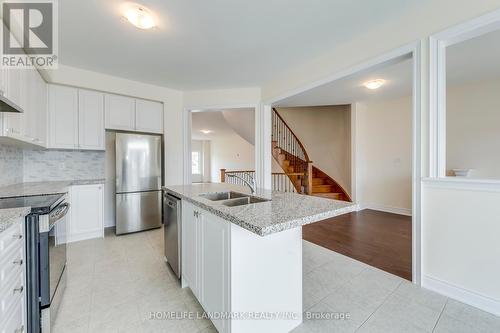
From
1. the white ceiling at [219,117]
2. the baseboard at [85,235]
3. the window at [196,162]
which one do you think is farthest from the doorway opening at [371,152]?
the window at [196,162]

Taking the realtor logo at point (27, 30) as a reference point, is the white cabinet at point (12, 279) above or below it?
below

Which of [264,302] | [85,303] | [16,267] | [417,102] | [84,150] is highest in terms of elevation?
[417,102]

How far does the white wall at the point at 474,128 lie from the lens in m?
3.63

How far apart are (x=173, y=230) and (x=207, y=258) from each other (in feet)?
2.62

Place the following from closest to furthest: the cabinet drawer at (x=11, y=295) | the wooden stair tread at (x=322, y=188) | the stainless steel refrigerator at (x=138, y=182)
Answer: the cabinet drawer at (x=11, y=295), the stainless steel refrigerator at (x=138, y=182), the wooden stair tread at (x=322, y=188)

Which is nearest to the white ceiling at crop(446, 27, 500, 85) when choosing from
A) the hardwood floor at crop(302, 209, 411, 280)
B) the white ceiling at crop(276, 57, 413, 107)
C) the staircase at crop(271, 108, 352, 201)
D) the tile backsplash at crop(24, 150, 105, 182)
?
the white ceiling at crop(276, 57, 413, 107)

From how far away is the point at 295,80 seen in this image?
10.7 feet

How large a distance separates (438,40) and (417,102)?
522 mm

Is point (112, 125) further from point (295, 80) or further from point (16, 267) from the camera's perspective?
point (295, 80)

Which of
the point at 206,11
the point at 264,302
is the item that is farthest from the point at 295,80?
the point at 264,302

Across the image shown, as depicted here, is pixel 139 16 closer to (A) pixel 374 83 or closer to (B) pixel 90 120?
(B) pixel 90 120

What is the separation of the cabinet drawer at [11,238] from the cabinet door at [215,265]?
1.01 metres

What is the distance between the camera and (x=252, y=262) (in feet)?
4.28

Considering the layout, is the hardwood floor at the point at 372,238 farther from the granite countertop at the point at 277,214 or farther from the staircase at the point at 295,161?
the granite countertop at the point at 277,214
